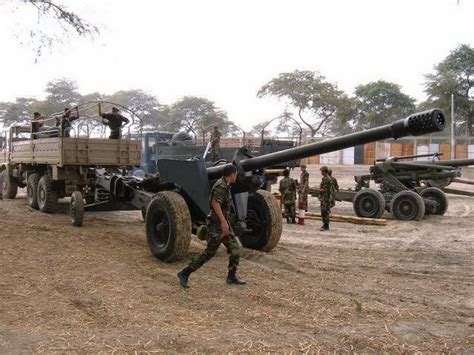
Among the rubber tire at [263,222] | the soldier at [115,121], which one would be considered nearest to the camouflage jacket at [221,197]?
the rubber tire at [263,222]

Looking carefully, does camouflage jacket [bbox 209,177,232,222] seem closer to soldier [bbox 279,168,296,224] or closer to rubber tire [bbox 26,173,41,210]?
soldier [bbox 279,168,296,224]

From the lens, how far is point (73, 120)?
11.7 metres

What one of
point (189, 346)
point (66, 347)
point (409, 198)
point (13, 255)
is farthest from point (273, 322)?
point (409, 198)

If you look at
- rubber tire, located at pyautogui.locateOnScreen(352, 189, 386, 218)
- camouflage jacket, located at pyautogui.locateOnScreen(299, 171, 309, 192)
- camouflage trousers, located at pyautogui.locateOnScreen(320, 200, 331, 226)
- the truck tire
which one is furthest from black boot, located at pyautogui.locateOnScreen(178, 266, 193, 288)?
rubber tire, located at pyautogui.locateOnScreen(352, 189, 386, 218)

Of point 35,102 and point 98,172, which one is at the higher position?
point 35,102

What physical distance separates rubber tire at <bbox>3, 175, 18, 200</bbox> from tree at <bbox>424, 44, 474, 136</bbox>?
114 feet

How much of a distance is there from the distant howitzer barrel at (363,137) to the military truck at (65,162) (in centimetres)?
438

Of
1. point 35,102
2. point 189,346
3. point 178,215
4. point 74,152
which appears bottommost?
point 189,346

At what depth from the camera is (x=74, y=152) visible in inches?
436

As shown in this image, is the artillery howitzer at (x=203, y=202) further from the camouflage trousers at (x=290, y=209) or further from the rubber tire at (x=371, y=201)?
the rubber tire at (x=371, y=201)

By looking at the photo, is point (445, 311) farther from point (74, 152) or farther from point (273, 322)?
point (74, 152)

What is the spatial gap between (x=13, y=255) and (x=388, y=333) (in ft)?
17.0

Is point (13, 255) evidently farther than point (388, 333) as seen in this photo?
Yes

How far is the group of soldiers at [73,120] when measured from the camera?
442 inches
